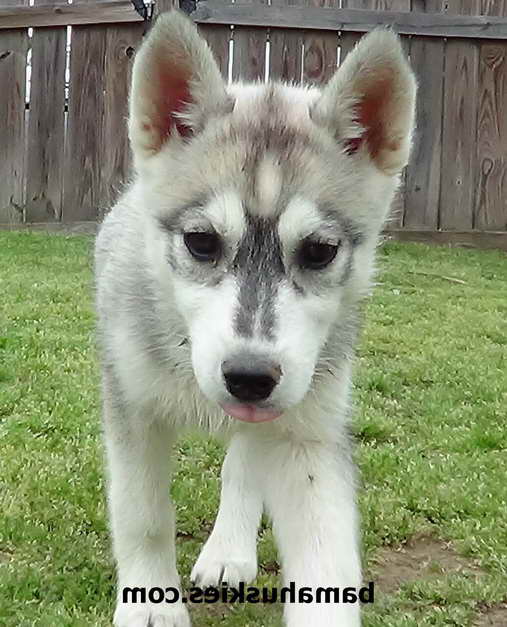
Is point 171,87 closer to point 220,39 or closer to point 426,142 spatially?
point 220,39

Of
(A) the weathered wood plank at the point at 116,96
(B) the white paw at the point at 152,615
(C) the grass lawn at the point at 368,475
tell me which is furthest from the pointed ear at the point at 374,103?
(A) the weathered wood plank at the point at 116,96

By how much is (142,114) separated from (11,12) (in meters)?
7.37

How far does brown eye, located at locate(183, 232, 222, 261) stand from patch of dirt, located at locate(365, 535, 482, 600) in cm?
121

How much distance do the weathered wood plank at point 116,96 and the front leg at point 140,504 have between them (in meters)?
6.55

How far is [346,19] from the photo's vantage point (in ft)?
30.2

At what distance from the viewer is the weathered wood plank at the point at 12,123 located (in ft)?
30.6

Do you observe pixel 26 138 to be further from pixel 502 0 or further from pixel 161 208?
pixel 161 208

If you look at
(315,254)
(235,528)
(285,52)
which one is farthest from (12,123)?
(315,254)

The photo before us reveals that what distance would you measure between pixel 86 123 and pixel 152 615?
7169 millimetres

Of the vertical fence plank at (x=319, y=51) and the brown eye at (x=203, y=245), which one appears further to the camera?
the vertical fence plank at (x=319, y=51)

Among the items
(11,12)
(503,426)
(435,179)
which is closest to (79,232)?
(11,12)

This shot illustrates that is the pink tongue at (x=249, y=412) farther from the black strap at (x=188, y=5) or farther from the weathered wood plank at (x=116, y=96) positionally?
the weathered wood plank at (x=116, y=96)

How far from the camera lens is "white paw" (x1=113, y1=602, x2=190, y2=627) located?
264 cm

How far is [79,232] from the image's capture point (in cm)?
934
